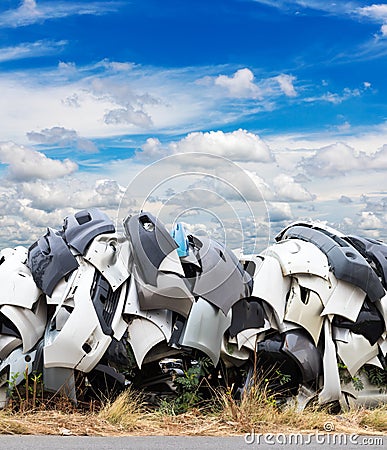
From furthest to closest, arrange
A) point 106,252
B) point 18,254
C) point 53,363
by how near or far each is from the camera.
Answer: point 18,254 < point 106,252 < point 53,363

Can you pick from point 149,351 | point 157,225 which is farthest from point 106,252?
point 149,351

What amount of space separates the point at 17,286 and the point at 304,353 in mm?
3335

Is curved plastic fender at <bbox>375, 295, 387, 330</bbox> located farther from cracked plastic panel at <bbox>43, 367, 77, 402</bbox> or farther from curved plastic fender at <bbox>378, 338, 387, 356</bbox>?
cracked plastic panel at <bbox>43, 367, 77, 402</bbox>

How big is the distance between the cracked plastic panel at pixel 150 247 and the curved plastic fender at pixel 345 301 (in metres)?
1.94

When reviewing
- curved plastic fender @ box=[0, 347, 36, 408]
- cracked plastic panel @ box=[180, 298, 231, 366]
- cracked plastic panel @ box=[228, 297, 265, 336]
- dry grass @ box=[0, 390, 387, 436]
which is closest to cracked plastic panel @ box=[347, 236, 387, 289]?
cracked plastic panel @ box=[228, 297, 265, 336]

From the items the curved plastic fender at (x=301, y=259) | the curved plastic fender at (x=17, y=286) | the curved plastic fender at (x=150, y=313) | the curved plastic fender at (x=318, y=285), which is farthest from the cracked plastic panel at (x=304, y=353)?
the curved plastic fender at (x=17, y=286)

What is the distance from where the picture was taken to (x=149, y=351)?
25.3 feet

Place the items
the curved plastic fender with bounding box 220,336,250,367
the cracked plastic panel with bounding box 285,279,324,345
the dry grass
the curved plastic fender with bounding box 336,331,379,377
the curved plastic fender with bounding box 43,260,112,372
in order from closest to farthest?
the dry grass → the curved plastic fender with bounding box 43,260,112,372 → the curved plastic fender with bounding box 220,336,250,367 → the cracked plastic panel with bounding box 285,279,324,345 → the curved plastic fender with bounding box 336,331,379,377

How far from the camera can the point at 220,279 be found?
7.70 m

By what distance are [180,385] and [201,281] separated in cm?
123

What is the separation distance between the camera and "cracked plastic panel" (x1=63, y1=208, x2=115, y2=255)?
310 inches

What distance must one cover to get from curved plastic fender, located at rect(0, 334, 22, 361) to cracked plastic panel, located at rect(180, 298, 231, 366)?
186 centimetres

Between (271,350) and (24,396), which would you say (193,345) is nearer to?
(271,350)

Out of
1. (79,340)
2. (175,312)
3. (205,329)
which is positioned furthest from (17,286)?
(205,329)
